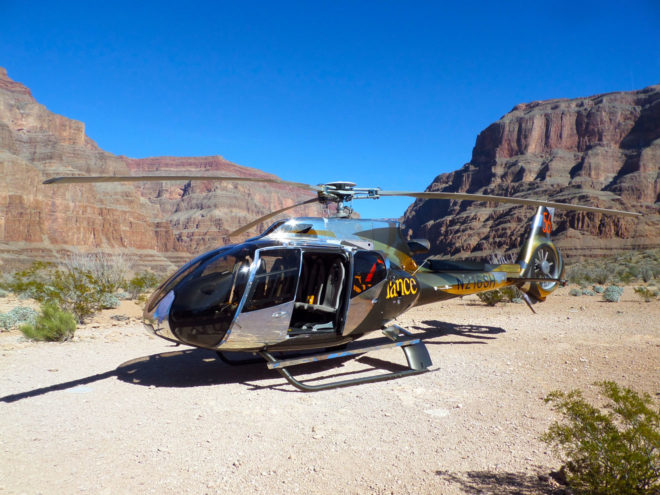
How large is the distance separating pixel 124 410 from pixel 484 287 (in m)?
7.09

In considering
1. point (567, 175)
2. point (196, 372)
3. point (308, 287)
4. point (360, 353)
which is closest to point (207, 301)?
point (308, 287)

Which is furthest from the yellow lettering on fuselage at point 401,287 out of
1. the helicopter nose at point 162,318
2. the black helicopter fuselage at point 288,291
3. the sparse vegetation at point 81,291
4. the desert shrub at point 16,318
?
the sparse vegetation at point 81,291

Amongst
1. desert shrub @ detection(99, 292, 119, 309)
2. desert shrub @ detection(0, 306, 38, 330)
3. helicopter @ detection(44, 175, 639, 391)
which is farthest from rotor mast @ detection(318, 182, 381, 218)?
desert shrub @ detection(99, 292, 119, 309)

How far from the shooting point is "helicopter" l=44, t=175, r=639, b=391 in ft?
17.5

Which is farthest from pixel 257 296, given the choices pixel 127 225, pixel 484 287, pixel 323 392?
pixel 127 225

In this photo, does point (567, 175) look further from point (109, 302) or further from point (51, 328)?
point (51, 328)

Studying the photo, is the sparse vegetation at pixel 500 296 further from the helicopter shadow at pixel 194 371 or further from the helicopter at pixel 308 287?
the helicopter shadow at pixel 194 371

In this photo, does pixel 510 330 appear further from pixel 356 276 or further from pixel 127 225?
pixel 127 225

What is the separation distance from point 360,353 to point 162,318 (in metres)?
2.84

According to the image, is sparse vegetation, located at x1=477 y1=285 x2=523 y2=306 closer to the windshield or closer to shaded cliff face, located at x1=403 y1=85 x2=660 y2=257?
the windshield

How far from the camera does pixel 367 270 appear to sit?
6586mm

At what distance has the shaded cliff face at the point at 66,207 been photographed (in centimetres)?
7669

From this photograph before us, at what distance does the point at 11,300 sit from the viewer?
16.1 metres

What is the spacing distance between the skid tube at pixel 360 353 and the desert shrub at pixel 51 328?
16.5 ft
